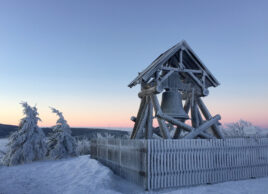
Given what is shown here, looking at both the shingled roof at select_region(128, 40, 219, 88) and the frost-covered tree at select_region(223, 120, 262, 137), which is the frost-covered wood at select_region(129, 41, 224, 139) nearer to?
the shingled roof at select_region(128, 40, 219, 88)

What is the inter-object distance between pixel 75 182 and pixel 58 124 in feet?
41.4

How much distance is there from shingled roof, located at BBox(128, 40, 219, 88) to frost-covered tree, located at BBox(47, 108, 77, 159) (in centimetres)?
1179

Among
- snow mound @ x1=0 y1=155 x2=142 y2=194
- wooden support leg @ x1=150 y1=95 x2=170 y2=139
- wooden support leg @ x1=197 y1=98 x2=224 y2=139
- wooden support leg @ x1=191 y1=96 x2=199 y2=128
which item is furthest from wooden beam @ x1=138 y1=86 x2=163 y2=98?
snow mound @ x1=0 y1=155 x2=142 y2=194

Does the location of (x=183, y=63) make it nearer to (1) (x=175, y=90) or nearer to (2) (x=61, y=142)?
(1) (x=175, y=90)

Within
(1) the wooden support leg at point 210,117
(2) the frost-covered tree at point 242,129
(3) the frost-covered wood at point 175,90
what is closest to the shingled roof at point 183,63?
(3) the frost-covered wood at point 175,90

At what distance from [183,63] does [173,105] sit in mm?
3234

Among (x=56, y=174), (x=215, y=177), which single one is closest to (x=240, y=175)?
(x=215, y=177)

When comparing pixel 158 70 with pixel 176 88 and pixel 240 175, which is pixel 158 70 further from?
pixel 240 175

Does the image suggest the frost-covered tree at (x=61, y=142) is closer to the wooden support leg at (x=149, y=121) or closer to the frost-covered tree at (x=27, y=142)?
the frost-covered tree at (x=27, y=142)

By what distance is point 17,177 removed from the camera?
1473cm

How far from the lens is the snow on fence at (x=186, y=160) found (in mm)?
10727

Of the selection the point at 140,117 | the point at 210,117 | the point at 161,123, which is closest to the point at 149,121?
the point at 140,117

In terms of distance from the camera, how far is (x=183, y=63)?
1528 cm

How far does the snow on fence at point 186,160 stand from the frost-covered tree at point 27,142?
9.64 metres
